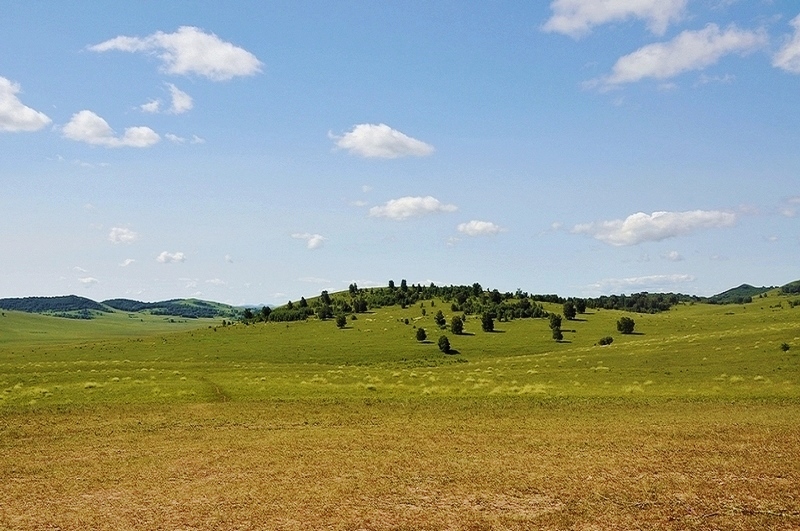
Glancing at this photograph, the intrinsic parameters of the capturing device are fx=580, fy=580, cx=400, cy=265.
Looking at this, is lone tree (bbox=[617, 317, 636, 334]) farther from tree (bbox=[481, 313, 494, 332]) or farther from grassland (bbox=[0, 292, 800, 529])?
grassland (bbox=[0, 292, 800, 529])

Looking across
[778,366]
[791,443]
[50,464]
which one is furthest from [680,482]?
[778,366]

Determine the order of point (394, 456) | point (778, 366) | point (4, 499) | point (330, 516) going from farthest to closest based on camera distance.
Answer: point (778, 366)
point (394, 456)
point (4, 499)
point (330, 516)

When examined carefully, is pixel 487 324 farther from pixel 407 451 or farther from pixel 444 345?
pixel 407 451

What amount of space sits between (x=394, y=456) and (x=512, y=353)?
11963 centimetres

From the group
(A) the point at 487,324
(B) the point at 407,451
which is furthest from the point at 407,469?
(A) the point at 487,324

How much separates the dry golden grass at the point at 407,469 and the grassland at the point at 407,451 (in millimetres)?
129

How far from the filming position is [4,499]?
2728 cm

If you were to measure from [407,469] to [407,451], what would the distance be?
3.89 m

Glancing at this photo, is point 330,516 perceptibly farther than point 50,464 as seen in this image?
No

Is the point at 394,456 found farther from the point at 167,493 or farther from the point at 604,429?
the point at 604,429

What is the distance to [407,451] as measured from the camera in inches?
1356

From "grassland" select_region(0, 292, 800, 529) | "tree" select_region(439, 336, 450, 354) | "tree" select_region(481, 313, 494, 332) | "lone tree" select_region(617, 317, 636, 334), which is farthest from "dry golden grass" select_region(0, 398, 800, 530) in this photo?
"tree" select_region(481, 313, 494, 332)

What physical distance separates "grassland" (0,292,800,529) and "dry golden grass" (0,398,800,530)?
13 centimetres

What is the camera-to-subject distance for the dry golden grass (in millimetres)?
24094
